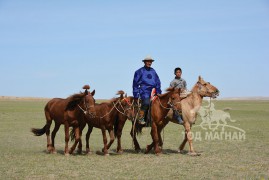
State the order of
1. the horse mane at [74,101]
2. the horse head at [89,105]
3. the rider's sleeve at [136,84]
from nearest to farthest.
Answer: the horse head at [89,105], the horse mane at [74,101], the rider's sleeve at [136,84]

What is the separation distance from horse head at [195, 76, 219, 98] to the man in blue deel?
1.40 m

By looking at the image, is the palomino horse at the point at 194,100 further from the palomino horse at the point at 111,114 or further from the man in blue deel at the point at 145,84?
the palomino horse at the point at 111,114

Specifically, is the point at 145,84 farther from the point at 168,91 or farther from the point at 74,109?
the point at 74,109

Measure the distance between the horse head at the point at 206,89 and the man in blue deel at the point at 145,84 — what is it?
4.60 feet

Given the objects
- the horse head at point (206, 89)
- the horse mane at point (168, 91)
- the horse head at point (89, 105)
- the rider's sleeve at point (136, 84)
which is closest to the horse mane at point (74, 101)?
the horse head at point (89, 105)

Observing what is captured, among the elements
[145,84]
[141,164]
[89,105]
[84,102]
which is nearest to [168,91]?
[145,84]

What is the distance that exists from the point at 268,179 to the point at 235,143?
7.30m

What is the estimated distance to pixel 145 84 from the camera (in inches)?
529

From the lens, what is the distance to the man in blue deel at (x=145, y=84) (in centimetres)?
1332

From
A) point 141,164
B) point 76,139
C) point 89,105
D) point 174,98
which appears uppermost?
point 174,98

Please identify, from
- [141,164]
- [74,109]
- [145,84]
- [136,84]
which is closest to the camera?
[141,164]

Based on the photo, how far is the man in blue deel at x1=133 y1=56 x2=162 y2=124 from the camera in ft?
43.7

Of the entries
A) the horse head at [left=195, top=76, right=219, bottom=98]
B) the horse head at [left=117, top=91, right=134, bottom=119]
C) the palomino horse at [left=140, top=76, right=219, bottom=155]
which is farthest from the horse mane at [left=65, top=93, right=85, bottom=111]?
the horse head at [left=195, top=76, right=219, bottom=98]

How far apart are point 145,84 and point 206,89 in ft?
6.54
